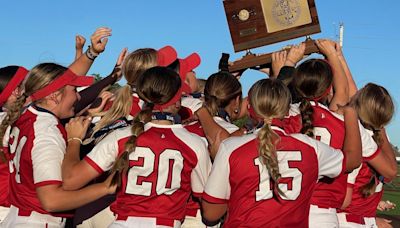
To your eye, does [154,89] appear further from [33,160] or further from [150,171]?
[33,160]

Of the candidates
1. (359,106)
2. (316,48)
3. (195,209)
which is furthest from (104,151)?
(316,48)

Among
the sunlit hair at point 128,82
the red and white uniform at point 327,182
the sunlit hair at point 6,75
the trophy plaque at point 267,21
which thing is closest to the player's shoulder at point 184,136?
the sunlit hair at point 128,82

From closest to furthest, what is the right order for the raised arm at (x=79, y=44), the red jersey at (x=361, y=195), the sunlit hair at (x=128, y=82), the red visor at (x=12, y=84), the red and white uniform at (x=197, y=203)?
the sunlit hair at (x=128, y=82) → the red visor at (x=12, y=84) → the red and white uniform at (x=197, y=203) → the red jersey at (x=361, y=195) → the raised arm at (x=79, y=44)

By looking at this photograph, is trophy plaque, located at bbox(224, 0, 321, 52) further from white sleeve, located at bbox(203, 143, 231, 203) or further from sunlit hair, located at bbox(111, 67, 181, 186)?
white sleeve, located at bbox(203, 143, 231, 203)

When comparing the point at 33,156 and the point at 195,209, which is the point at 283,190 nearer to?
the point at 195,209

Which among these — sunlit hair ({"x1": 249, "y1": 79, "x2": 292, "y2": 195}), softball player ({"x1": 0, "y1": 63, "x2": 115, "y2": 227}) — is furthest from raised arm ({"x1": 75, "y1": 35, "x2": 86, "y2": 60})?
sunlit hair ({"x1": 249, "y1": 79, "x2": 292, "y2": 195})

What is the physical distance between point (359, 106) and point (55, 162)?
273cm

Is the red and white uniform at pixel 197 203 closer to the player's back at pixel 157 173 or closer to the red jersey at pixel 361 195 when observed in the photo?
the player's back at pixel 157 173

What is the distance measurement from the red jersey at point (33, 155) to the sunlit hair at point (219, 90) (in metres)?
1.40

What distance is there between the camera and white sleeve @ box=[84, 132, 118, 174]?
4.14 m

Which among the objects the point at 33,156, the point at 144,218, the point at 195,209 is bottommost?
the point at 195,209

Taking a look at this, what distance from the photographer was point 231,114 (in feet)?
17.9

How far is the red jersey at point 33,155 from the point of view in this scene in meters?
4.03

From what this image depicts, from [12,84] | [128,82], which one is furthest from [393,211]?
[12,84]
